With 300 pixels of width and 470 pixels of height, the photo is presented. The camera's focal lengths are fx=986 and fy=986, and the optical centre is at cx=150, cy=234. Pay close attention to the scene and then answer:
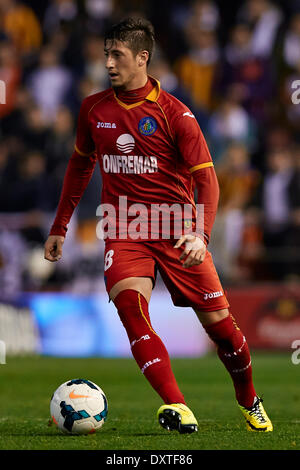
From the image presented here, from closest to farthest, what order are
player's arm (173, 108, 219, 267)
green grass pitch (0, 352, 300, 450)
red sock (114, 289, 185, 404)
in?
1. green grass pitch (0, 352, 300, 450)
2. red sock (114, 289, 185, 404)
3. player's arm (173, 108, 219, 267)

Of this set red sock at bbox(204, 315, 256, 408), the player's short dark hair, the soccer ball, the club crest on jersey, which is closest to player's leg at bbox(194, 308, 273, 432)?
red sock at bbox(204, 315, 256, 408)

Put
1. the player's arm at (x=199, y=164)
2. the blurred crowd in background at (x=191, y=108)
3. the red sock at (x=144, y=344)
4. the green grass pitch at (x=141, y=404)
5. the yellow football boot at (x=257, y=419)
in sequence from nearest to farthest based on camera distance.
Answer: the green grass pitch at (x=141, y=404) < the red sock at (x=144, y=344) < the player's arm at (x=199, y=164) < the yellow football boot at (x=257, y=419) < the blurred crowd in background at (x=191, y=108)

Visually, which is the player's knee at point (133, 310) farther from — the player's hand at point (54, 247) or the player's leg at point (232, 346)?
the player's hand at point (54, 247)

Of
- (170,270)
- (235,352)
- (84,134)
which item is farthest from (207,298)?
(84,134)

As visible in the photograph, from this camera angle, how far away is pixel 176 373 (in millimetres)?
12250

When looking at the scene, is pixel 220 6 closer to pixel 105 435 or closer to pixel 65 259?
pixel 65 259

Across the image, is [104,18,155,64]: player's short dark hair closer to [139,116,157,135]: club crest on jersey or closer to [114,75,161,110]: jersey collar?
[114,75,161,110]: jersey collar

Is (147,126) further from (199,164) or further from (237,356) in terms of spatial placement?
(237,356)

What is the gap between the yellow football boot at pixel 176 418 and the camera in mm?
6188

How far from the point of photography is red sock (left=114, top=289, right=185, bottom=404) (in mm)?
6414

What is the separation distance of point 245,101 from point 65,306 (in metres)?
4.58

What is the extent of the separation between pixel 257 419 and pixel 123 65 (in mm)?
2635

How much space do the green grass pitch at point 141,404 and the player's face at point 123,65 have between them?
7.81 feet

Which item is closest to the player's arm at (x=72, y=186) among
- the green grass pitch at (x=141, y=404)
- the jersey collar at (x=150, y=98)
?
the jersey collar at (x=150, y=98)
